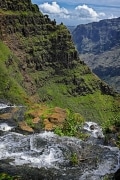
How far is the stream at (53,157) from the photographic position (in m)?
49.8

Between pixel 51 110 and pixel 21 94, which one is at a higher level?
pixel 51 110

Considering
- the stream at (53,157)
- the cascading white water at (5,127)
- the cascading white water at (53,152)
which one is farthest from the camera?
the cascading white water at (5,127)

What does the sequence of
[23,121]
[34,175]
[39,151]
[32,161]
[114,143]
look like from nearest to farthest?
[34,175]
[32,161]
[39,151]
[114,143]
[23,121]

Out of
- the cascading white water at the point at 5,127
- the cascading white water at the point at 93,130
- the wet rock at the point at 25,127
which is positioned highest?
the wet rock at the point at 25,127

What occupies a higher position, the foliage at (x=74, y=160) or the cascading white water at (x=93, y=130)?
the foliage at (x=74, y=160)

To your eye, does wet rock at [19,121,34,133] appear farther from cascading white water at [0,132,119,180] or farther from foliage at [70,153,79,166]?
foliage at [70,153,79,166]

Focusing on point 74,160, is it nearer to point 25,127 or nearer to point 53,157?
point 53,157

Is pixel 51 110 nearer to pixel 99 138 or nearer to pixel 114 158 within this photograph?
pixel 99 138

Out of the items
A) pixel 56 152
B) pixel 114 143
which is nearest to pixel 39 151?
pixel 56 152

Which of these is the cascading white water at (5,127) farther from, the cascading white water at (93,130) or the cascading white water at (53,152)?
the cascading white water at (93,130)

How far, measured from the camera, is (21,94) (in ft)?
606

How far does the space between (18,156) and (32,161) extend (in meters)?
2.79

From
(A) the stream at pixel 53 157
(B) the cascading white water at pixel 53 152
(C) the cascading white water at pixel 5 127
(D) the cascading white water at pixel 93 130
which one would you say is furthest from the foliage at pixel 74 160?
(C) the cascading white water at pixel 5 127

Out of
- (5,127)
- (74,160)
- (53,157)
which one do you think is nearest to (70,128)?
(5,127)
